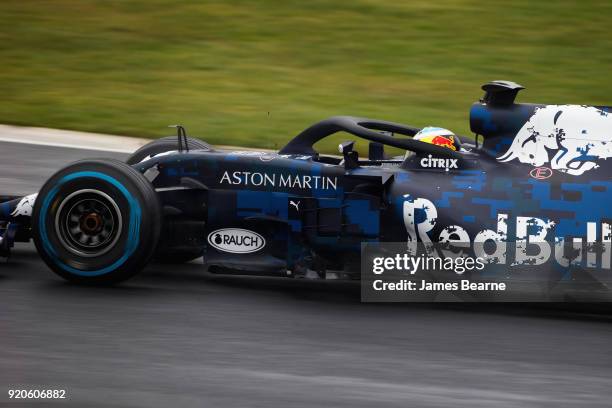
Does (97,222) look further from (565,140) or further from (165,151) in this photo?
(565,140)

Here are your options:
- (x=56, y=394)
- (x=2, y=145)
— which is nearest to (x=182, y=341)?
(x=56, y=394)

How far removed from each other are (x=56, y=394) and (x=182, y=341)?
1003 mm

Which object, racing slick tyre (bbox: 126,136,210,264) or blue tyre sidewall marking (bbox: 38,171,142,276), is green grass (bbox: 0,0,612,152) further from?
blue tyre sidewall marking (bbox: 38,171,142,276)

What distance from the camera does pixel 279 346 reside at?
6020mm

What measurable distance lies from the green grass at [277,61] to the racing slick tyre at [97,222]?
196 inches

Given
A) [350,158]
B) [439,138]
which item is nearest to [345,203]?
[350,158]

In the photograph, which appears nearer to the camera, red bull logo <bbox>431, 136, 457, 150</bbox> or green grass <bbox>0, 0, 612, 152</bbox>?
red bull logo <bbox>431, 136, 457, 150</bbox>

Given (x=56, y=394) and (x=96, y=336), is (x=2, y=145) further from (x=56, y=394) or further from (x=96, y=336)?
(x=56, y=394)

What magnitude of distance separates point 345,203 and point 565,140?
1500mm

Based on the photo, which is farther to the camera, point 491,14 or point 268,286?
point 491,14

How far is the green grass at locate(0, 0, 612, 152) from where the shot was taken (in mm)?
Result: 13133

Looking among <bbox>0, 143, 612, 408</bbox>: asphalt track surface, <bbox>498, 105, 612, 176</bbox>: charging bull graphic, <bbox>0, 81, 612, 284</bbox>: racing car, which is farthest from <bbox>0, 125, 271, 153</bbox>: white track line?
<bbox>498, 105, 612, 176</bbox>: charging bull graphic

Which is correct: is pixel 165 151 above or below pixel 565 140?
below

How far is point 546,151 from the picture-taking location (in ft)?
22.6
